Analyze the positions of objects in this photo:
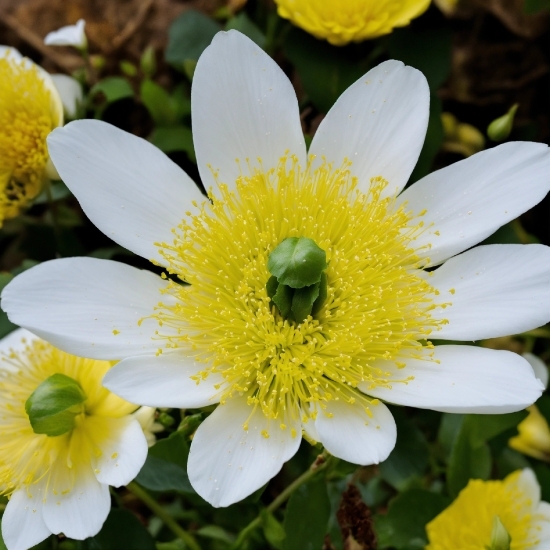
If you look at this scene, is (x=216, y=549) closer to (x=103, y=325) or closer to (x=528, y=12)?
(x=103, y=325)

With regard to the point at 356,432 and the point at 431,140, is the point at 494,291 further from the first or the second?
the point at 431,140

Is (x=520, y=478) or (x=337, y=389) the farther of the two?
(x=520, y=478)

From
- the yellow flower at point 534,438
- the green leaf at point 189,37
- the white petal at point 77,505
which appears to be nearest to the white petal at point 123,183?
the white petal at point 77,505

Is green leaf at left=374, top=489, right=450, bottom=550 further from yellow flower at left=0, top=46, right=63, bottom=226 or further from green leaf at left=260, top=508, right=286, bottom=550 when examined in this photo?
yellow flower at left=0, top=46, right=63, bottom=226

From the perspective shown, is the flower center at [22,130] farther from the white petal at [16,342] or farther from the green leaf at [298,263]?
the green leaf at [298,263]

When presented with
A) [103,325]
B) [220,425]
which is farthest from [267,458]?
[103,325]

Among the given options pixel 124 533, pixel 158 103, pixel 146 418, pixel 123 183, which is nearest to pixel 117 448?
pixel 146 418

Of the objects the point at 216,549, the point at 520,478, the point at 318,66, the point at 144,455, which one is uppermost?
the point at 318,66

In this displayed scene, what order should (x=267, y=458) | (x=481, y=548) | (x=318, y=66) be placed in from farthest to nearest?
(x=318, y=66)
(x=481, y=548)
(x=267, y=458)
